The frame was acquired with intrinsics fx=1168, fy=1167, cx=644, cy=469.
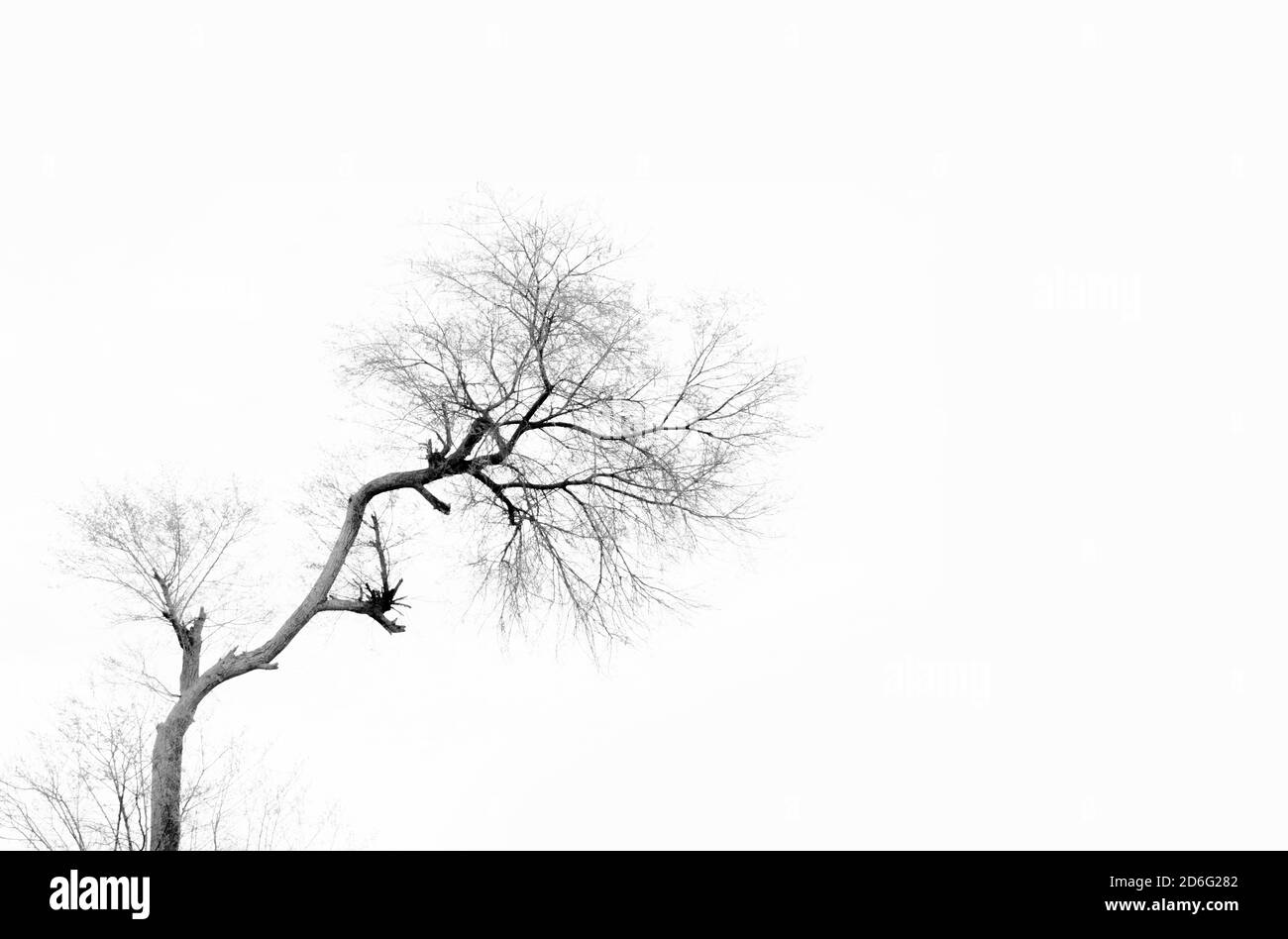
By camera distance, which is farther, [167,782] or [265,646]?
[265,646]

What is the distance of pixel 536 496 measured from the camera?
428 inches

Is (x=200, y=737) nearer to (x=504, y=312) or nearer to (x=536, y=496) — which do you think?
(x=536, y=496)

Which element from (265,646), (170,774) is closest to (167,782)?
(170,774)

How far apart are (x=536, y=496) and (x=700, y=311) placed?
232cm

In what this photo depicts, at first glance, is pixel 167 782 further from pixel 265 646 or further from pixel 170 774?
pixel 265 646

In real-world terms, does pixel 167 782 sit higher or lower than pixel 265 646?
lower

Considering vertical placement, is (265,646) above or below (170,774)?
above

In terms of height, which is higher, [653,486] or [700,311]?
[700,311]

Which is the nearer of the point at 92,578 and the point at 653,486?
the point at 653,486
